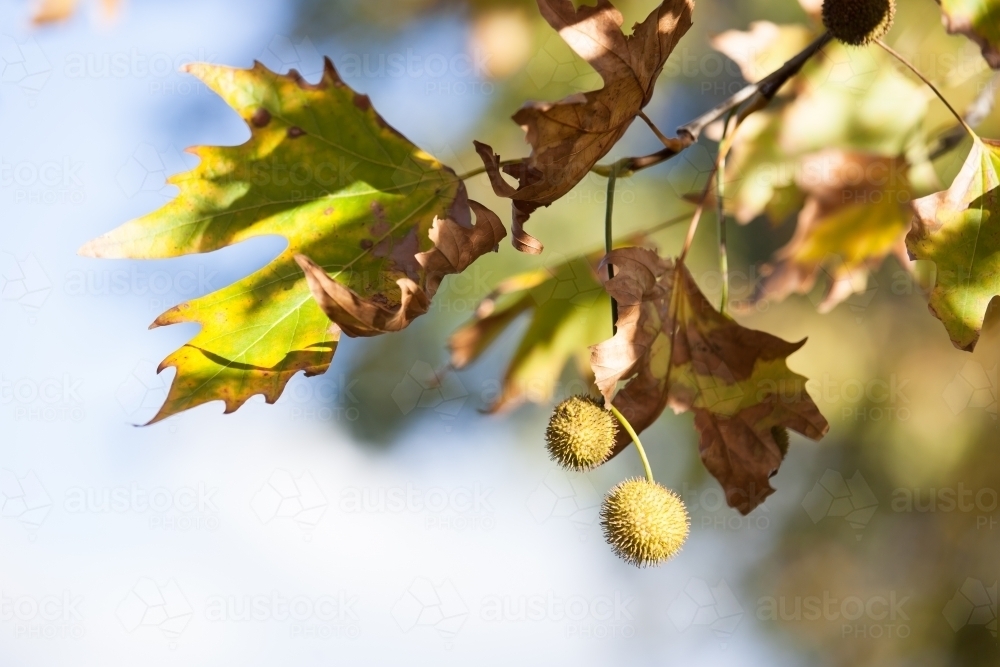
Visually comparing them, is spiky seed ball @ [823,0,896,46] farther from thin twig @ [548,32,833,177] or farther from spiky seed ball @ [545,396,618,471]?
spiky seed ball @ [545,396,618,471]

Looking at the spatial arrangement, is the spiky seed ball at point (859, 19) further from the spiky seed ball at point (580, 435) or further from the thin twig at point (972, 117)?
the spiky seed ball at point (580, 435)

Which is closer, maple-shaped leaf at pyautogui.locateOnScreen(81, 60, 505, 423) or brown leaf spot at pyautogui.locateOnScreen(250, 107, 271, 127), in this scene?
maple-shaped leaf at pyautogui.locateOnScreen(81, 60, 505, 423)

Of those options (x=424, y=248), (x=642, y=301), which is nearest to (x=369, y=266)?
(x=424, y=248)

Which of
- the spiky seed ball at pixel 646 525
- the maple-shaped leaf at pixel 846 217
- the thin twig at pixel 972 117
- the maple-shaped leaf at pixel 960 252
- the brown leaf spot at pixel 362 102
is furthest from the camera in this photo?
the maple-shaped leaf at pixel 846 217

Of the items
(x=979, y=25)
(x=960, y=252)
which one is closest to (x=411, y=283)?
(x=960, y=252)

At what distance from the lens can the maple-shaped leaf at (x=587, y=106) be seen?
816 mm

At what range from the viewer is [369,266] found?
3.37ft

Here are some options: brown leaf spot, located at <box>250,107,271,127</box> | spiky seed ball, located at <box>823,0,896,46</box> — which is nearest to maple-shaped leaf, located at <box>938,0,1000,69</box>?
spiky seed ball, located at <box>823,0,896,46</box>

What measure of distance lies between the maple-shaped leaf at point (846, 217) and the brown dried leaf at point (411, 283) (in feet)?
3.82

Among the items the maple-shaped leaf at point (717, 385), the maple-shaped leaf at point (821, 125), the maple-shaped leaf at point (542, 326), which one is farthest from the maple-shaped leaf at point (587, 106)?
the maple-shaped leaf at point (821, 125)

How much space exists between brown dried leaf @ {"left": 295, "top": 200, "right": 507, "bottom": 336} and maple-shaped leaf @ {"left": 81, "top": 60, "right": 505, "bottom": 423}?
0.09 metres

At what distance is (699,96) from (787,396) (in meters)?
2.09

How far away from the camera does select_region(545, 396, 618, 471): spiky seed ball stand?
973 mm

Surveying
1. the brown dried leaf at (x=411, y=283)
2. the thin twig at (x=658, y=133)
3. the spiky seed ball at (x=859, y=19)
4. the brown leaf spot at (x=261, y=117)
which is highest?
the brown leaf spot at (x=261, y=117)
